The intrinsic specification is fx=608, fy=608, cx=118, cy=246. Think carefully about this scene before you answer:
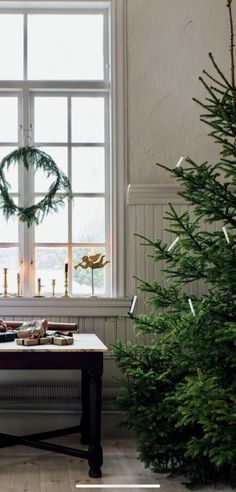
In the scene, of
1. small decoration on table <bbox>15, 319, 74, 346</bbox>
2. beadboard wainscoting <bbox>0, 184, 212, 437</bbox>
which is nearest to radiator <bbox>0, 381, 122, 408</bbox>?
beadboard wainscoting <bbox>0, 184, 212, 437</bbox>

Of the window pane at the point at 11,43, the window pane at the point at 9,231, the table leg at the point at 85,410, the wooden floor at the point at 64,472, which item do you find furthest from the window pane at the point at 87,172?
the wooden floor at the point at 64,472

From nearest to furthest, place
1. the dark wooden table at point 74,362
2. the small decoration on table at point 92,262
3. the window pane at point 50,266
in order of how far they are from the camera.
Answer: the dark wooden table at point 74,362
the small decoration on table at point 92,262
the window pane at point 50,266

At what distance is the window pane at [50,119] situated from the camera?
4.47m

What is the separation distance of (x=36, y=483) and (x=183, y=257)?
56.9 inches

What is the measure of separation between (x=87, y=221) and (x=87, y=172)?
361 mm

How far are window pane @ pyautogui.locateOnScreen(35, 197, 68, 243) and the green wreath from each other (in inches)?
3.0

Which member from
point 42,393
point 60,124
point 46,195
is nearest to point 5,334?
point 42,393

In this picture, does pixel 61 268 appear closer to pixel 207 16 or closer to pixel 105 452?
pixel 105 452

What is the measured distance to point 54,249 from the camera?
443cm

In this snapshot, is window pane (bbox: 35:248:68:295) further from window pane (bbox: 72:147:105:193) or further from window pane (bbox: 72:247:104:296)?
window pane (bbox: 72:147:105:193)

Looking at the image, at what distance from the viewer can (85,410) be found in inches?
156

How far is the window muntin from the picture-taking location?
4406 millimetres

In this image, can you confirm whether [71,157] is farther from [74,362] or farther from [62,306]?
[74,362]

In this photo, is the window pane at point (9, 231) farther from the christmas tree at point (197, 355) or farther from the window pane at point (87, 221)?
the christmas tree at point (197, 355)
